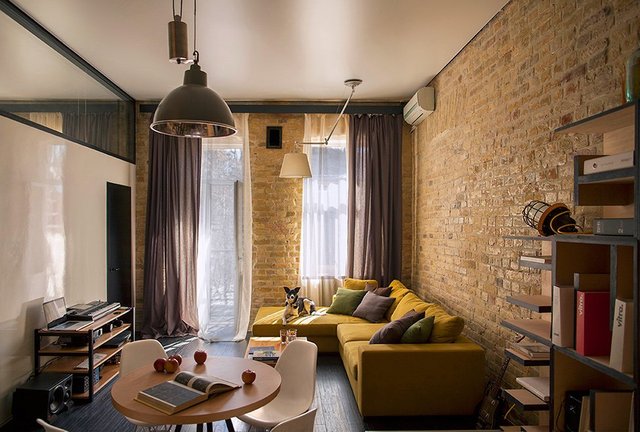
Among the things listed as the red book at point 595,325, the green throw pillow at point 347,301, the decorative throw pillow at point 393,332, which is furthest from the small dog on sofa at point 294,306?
the red book at point 595,325

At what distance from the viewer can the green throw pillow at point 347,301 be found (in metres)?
5.80

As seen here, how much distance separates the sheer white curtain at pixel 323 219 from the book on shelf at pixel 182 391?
3.95 meters

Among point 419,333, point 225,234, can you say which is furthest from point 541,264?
point 225,234

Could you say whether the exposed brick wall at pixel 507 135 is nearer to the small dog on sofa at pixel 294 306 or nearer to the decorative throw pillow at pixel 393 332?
the decorative throw pillow at pixel 393 332

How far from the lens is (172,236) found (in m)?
6.39

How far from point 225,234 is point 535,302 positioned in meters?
4.70

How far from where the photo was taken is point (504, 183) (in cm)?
364

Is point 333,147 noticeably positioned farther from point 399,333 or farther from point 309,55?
point 399,333

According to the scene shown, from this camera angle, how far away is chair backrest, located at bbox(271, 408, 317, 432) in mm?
2115

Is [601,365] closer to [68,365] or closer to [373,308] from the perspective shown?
[373,308]

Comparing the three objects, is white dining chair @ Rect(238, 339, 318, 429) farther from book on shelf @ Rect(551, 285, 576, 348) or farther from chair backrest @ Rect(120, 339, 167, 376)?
book on shelf @ Rect(551, 285, 576, 348)

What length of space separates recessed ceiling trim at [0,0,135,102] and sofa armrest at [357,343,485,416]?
3.78 m

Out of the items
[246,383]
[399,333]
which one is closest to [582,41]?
[399,333]

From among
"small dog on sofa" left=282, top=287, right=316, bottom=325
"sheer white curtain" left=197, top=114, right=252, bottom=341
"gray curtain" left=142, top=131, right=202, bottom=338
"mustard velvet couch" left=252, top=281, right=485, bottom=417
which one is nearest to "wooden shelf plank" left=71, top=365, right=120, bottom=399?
"gray curtain" left=142, top=131, right=202, bottom=338
